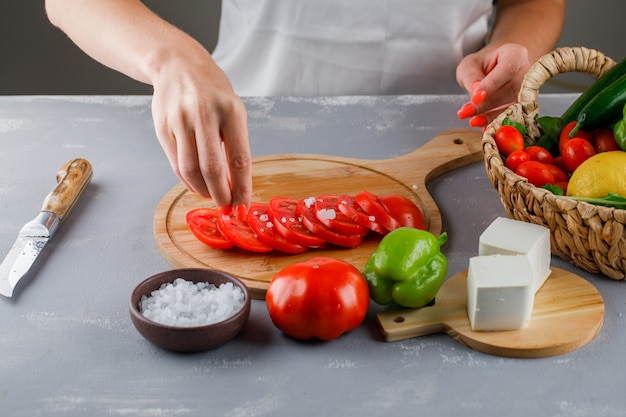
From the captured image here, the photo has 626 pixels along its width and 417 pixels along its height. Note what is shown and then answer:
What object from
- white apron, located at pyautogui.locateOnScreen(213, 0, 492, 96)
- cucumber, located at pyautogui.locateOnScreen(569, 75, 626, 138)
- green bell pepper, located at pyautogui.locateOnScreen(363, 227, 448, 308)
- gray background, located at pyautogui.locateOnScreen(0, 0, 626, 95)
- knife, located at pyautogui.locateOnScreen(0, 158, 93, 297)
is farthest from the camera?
gray background, located at pyautogui.locateOnScreen(0, 0, 626, 95)

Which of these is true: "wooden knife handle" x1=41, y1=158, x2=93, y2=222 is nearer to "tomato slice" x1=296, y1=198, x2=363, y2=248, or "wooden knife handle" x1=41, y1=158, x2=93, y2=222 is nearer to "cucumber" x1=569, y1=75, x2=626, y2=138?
"tomato slice" x1=296, y1=198, x2=363, y2=248

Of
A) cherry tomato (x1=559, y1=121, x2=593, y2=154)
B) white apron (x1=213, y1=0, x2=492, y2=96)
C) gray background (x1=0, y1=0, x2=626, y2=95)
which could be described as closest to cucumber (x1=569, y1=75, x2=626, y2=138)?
cherry tomato (x1=559, y1=121, x2=593, y2=154)

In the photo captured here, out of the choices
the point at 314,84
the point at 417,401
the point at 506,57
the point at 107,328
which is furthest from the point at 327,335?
the point at 314,84

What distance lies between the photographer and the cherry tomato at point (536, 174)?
1.35 metres

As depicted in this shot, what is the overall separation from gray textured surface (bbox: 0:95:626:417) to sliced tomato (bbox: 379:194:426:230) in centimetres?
7

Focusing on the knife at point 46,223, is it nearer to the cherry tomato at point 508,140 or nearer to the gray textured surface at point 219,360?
the gray textured surface at point 219,360

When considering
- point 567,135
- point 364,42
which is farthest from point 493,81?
point 364,42

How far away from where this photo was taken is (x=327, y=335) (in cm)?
118

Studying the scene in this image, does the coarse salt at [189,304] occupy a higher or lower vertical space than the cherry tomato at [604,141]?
lower

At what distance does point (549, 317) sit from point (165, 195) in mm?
773

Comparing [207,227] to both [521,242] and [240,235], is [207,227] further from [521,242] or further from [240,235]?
[521,242]

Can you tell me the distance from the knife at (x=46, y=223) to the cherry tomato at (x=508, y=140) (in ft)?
2.62

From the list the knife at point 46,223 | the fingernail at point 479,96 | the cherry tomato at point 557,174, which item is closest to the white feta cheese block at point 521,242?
the cherry tomato at point 557,174

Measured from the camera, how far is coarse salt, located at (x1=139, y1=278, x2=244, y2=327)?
1.16 m
